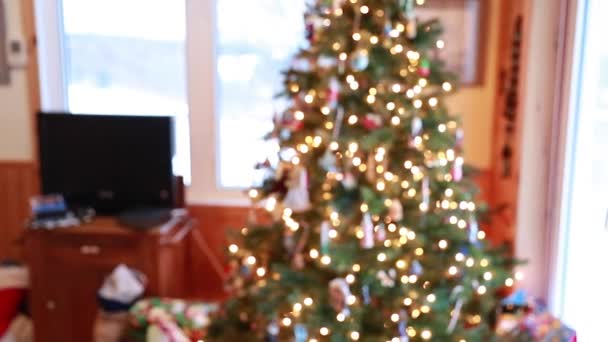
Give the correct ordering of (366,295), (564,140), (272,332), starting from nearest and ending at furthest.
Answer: (366,295)
(272,332)
(564,140)

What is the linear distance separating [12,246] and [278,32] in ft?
6.25

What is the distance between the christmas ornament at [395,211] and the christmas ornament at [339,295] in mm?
259

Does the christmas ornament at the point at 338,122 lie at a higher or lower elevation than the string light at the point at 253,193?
higher

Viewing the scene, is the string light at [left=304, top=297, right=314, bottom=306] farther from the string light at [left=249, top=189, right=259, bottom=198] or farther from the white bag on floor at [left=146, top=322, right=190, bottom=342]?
the white bag on floor at [left=146, top=322, right=190, bottom=342]

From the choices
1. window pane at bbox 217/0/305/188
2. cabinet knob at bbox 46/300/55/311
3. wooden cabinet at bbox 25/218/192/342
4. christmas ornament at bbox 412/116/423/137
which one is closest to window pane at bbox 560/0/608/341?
christmas ornament at bbox 412/116/423/137

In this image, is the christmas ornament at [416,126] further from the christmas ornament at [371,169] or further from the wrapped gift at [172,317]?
the wrapped gift at [172,317]

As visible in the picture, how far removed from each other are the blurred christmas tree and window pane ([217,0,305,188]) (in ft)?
4.15

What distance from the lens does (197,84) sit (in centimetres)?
351

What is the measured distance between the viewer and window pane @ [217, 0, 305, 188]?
3.46 m

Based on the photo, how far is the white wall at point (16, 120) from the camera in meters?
3.54

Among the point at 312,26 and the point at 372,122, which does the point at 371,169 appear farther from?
the point at 312,26

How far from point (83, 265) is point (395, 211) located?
1734 mm

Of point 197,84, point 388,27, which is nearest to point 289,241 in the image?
point 388,27

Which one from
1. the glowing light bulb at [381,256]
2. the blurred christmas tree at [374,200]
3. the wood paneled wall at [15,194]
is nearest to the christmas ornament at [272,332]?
the blurred christmas tree at [374,200]
